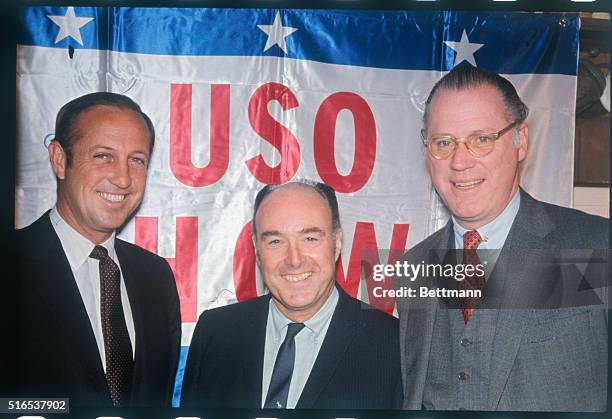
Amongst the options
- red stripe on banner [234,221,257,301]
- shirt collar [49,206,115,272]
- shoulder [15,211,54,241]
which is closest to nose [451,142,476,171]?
red stripe on banner [234,221,257,301]

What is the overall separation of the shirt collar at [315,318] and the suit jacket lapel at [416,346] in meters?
0.29

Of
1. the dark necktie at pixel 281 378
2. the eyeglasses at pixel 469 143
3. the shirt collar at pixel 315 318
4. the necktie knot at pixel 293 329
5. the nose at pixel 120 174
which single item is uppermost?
the eyeglasses at pixel 469 143

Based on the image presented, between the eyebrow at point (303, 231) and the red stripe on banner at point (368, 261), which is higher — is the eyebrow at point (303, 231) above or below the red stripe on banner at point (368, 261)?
above

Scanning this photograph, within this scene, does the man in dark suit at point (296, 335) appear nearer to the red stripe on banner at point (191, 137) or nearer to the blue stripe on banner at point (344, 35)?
the red stripe on banner at point (191, 137)

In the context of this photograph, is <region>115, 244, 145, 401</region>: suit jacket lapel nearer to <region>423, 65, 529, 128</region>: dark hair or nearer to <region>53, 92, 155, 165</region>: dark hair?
<region>53, 92, 155, 165</region>: dark hair

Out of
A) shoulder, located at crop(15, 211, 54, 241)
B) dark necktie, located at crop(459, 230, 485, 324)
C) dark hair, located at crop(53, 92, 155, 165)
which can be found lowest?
dark necktie, located at crop(459, 230, 485, 324)

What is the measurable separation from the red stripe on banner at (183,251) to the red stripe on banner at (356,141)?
22.3 inches

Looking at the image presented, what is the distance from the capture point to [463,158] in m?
2.65

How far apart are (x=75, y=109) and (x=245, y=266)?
3.00 ft

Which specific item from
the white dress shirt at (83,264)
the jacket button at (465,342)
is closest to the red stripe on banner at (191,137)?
the white dress shirt at (83,264)

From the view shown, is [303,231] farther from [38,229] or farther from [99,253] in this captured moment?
[38,229]

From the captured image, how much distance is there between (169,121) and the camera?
270 centimetres

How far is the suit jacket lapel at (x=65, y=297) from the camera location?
2646 millimetres

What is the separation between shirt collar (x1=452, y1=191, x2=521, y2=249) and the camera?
2703 mm
